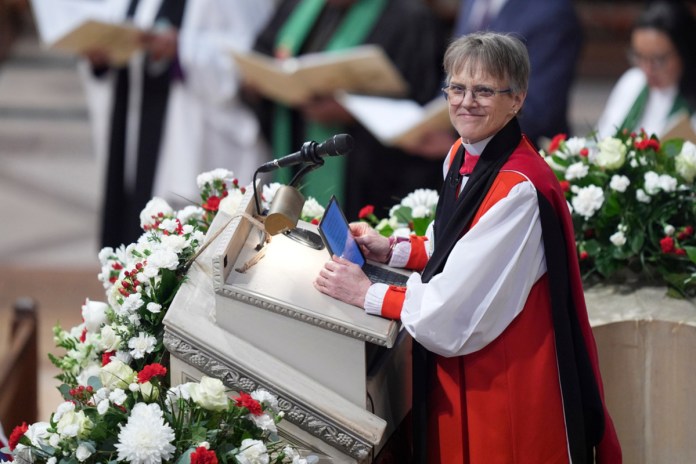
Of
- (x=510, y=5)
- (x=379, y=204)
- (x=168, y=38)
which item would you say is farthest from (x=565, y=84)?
(x=168, y=38)

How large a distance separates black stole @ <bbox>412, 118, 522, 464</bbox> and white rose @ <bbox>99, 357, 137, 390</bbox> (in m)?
0.64

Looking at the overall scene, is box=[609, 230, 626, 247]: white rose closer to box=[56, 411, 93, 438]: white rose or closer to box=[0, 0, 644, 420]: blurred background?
box=[0, 0, 644, 420]: blurred background

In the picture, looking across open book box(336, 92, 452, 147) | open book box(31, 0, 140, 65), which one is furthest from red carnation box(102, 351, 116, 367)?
open book box(31, 0, 140, 65)

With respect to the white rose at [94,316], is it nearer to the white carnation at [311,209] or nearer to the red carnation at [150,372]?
the red carnation at [150,372]

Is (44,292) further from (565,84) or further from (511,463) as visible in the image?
(511,463)

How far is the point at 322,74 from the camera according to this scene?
5727 mm

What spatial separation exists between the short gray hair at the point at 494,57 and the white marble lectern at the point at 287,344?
57cm

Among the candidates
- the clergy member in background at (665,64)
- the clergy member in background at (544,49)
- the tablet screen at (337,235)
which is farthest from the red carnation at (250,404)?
the clergy member in background at (665,64)

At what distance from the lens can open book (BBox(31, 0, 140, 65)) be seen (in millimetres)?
6145

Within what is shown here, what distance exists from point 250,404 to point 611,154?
1.49 meters

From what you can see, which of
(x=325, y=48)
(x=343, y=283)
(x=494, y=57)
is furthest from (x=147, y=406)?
(x=325, y=48)

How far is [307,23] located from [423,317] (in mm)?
4021

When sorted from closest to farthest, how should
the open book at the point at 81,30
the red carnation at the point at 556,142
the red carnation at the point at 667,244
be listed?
1. the red carnation at the point at 667,244
2. the red carnation at the point at 556,142
3. the open book at the point at 81,30

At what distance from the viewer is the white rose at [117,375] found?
2.53 meters
